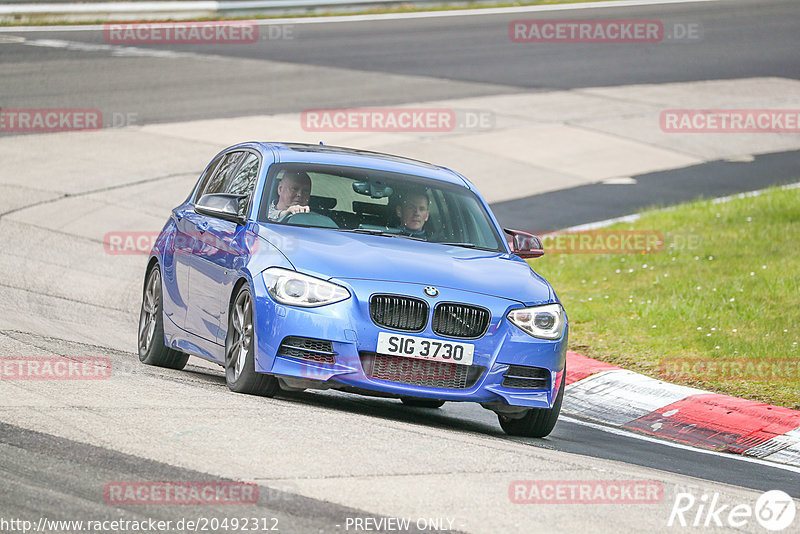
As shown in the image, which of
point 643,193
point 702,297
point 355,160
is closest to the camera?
point 355,160

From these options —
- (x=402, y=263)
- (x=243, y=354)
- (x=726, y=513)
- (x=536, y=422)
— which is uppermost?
(x=402, y=263)

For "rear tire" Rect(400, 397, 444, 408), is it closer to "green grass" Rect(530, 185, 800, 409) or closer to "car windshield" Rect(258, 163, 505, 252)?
"car windshield" Rect(258, 163, 505, 252)

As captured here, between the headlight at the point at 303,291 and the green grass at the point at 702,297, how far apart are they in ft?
13.8

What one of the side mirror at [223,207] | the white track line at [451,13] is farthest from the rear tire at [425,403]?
the white track line at [451,13]

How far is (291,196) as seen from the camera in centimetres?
904

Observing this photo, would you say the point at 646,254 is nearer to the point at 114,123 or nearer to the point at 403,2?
the point at 114,123

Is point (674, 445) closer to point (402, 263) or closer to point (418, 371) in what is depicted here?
point (418, 371)

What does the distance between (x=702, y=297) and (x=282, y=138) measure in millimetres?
10163

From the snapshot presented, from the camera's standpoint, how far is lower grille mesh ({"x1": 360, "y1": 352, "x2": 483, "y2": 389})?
25.7 ft

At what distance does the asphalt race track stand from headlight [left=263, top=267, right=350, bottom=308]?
0.62 metres

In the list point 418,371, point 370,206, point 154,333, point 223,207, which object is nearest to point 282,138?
point 154,333

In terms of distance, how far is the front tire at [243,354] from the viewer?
26.5 feet

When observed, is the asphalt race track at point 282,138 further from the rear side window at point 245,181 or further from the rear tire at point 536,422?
the rear side window at point 245,181

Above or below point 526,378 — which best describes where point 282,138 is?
below
